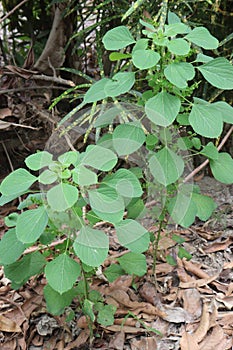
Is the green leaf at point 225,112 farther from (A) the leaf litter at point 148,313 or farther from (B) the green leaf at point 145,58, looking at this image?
(A) the leaf litter at point 148,313

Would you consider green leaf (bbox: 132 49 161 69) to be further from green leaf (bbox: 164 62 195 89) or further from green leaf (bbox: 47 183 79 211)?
green leaf (bbox: 47 183 79 211)

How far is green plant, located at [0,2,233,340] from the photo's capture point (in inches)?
34.8

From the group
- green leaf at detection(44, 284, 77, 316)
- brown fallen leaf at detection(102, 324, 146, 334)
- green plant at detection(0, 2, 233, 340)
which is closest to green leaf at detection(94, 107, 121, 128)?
green plant at detection(0, 2, 233, 340)

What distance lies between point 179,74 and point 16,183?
0.35 meters

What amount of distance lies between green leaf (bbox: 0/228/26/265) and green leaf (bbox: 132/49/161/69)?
1.31 feet

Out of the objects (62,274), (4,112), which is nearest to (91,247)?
(62,274)

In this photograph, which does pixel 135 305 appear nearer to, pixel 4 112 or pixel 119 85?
pixel 119 85

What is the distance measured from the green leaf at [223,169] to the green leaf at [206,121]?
0.16 meters

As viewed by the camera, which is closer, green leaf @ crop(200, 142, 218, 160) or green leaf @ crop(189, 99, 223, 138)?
green leaf @ crop(189, 99, 223, 138)

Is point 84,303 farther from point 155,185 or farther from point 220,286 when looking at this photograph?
point 220,286

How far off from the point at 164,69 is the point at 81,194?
0.27m

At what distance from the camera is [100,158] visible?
937 millimetres

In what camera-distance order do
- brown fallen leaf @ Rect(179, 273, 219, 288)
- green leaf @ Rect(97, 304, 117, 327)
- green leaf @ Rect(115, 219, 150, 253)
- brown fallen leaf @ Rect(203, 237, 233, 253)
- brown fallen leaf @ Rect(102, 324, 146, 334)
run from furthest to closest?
brown fallen leaf @ Rect(203, 237, 233, 253) → brown fallen leaf @ Rect(179, 273, 219, 288) → brown fallen leaf @ Rect(102, 324, 146, 334) → green leaf @ Rect(97, 304, 117, 327) → green leaf @ Rect(115, 219, 150, 253)

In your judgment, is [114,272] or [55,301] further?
[114,272]
